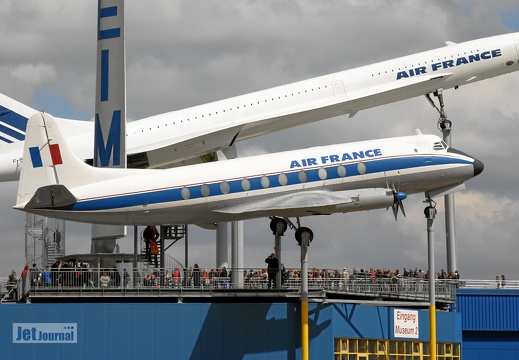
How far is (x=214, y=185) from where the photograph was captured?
56.5 meters

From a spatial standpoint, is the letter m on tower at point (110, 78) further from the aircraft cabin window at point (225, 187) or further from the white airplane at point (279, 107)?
the aircraft cabin window at point (225, 187)

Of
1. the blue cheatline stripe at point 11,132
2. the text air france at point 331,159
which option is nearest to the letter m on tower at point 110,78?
the blue cheatline stripe at point 11,132

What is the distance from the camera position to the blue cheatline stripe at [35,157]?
186ft

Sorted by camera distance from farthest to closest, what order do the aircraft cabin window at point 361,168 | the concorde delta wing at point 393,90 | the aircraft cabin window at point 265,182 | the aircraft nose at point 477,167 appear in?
the concorde delta wing at point 393,90 → the aircraft nose at point 477,167 → the aircraft cabin window at point 361,168 → the aircraft cabin window at point 265,182

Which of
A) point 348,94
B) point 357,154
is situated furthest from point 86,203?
point 348,94

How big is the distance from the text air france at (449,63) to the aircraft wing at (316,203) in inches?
718

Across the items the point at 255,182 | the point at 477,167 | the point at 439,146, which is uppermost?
the point at 439,146

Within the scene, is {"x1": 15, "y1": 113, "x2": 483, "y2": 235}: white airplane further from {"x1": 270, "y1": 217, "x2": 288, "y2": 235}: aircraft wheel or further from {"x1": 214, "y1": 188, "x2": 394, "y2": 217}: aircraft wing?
{"x1": 270, "y1": 217, "x2": 288, "y2": 235}: aircraft wheel

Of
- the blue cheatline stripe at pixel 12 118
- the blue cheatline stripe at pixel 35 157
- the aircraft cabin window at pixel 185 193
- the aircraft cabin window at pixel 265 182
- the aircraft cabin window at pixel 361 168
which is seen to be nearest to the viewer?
the aircraft cabin window at pixel 185 193

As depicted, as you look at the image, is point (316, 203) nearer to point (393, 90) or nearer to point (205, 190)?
point (205, 190)

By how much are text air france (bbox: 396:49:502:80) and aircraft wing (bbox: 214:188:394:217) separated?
18.2 metres

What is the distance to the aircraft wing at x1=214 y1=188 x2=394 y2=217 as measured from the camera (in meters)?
56.4

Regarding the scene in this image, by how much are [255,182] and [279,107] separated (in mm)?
14705
